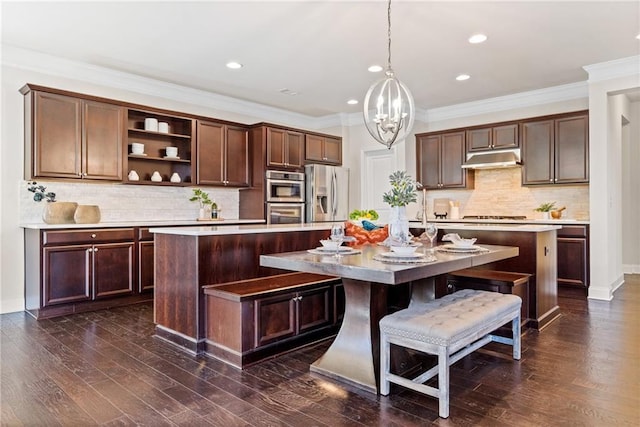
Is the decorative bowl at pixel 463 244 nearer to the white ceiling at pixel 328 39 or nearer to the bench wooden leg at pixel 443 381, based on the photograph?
the bench wooden leg at pixel 443 381

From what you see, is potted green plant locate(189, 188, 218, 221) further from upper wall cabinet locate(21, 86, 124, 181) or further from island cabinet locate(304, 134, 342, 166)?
island cabinet locate(304, 134, 342, 166)

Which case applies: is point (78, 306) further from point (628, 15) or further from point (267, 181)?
point (628, 15)

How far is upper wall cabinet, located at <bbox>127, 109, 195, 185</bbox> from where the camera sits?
17.0 feet

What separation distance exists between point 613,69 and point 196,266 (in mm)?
4984

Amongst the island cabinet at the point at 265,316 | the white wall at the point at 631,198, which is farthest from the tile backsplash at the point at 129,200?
the white wall at the point at 631,198

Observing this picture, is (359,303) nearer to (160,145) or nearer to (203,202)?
(203,202)

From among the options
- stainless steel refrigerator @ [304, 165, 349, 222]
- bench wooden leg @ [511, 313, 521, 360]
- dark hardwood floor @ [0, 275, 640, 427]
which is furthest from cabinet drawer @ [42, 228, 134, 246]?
bench wooden leg @ [511, 313, 521, 360]

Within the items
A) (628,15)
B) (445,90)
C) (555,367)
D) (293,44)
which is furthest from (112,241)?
(628,15)

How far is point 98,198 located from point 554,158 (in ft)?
19.1

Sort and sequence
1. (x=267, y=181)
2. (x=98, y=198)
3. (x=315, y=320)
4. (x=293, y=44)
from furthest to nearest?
1. (x=267, y=181)
2. (x=98, y=198)
3. (x=293, y=44)
4. (x=315, y=320)

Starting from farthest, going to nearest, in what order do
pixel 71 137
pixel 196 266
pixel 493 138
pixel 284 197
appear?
1. pixel 284 197
2. pixel 493 138
3. pixel 71 137
4. pixel 196 266

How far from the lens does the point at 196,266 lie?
302 centimetres

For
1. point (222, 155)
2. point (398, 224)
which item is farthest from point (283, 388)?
point (222, 155)

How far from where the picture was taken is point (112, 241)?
4398mm
